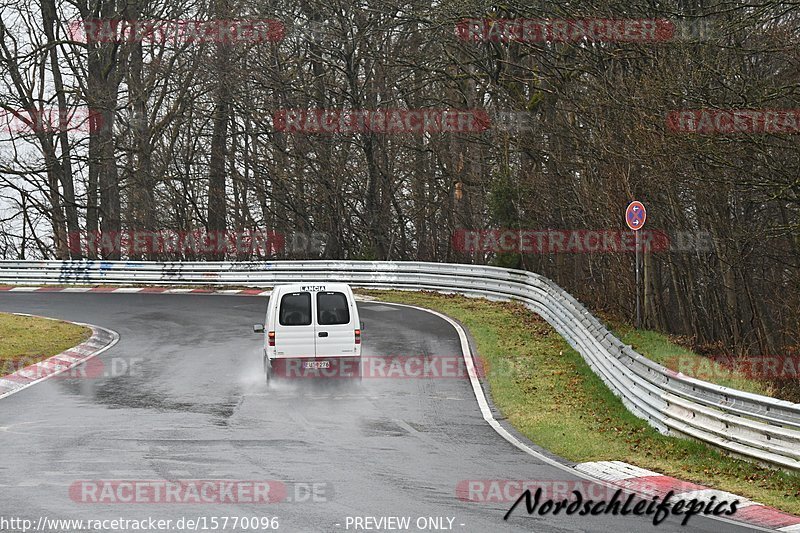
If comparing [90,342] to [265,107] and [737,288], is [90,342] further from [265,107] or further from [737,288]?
[265,107]

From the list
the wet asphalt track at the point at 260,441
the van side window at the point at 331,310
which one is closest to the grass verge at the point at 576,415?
the wet asphalt track at the point at 260,441

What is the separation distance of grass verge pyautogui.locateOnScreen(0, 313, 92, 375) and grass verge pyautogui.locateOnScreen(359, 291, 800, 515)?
9.12 meters

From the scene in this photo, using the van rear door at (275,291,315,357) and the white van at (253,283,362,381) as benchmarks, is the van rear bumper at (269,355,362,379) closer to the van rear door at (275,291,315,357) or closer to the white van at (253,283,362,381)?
the white van at (253,283,362,381)

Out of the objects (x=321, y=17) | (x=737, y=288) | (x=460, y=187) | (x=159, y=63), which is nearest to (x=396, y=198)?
(x=460, y=187)

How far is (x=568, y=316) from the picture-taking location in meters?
23.1

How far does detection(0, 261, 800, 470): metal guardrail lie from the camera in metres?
11.8

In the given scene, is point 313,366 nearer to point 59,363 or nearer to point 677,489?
point 59,363

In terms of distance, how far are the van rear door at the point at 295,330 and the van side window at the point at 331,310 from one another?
17 centimetres

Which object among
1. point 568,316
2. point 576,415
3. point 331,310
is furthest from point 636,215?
point 331,310

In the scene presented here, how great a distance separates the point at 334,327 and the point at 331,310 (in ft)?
1.06

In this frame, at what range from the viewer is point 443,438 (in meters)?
13.7

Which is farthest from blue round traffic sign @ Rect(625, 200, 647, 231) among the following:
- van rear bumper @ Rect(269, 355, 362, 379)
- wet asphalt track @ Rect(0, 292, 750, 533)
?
van rear bumper @ Rect(269, 355, 362, 379)

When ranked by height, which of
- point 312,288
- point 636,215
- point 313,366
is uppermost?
point 636,215

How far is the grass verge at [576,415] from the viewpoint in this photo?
37.6ft
